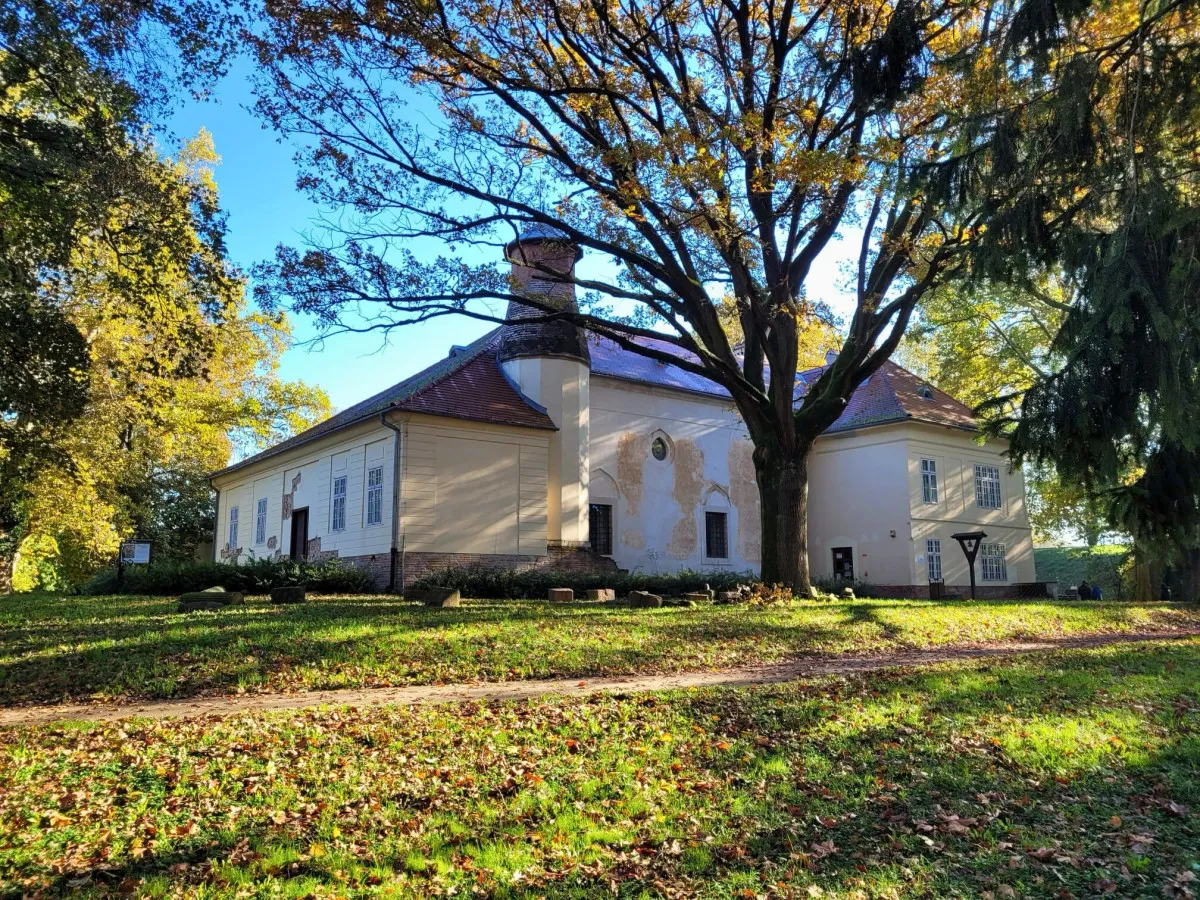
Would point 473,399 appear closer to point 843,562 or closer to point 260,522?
point 260,522

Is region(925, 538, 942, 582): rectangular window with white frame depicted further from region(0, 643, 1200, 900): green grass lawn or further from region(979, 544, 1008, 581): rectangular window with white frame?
region(0, 643, 1200, 900): green grass lawn

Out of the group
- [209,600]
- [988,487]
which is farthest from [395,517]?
[988,487]

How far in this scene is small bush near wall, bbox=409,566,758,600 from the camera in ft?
65.1

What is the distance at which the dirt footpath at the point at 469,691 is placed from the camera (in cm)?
741

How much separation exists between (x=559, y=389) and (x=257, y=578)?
9.58 m

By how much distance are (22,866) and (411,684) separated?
502 centimetres

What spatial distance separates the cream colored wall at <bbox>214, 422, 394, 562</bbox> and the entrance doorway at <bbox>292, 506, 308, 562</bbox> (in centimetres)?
24

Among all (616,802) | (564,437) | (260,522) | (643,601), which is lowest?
(616,802)

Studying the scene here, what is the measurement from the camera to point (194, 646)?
981 centimetres

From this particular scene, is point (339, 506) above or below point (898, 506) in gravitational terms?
below

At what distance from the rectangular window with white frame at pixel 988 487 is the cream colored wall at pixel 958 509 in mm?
223

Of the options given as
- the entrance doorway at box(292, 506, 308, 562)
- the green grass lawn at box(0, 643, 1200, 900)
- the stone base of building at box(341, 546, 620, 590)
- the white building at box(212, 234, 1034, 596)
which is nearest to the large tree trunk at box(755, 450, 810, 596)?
the white building at box(212, 234, 1034, 596)

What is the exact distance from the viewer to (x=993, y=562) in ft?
99.3

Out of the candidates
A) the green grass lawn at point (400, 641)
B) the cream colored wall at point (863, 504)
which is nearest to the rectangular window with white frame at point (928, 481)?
the cream colored wall at point (863, 504)
